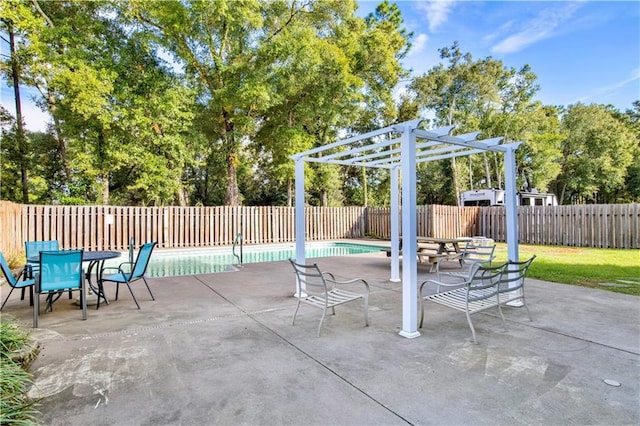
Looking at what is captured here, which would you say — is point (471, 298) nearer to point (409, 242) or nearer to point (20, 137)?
point (409, 242)

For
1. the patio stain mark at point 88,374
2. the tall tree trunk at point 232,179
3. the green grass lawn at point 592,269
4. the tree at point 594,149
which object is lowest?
the patio stain mark at point 88,374

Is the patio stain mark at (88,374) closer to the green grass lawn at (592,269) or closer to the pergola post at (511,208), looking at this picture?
the pergola post at (511,208)

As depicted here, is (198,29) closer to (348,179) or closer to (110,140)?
(110,140)

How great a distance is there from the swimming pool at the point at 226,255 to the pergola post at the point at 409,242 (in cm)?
525

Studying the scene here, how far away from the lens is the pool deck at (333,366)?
2.11 meters

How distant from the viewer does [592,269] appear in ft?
23.4

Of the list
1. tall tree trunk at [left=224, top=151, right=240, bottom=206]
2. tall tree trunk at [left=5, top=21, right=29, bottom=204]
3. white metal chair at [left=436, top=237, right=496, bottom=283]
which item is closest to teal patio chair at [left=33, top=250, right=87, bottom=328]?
white metal chair at [left=436, top=237, right=496, bottom=283]

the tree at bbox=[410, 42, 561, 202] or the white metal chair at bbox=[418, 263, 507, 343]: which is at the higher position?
the tree at bbox=[410, 42, 561, 202]

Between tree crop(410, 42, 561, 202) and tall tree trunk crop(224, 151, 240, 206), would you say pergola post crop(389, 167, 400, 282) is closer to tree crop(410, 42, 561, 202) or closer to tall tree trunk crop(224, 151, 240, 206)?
tall tree trunk crop(224, 151, 240, 206)

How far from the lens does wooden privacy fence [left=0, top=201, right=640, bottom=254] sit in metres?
10.5

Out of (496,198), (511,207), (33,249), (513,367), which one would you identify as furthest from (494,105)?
(33,249)

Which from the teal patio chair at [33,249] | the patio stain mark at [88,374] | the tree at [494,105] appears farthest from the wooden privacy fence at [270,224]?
the tree at [494,105]

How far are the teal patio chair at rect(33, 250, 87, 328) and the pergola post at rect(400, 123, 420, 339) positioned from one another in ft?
12.5

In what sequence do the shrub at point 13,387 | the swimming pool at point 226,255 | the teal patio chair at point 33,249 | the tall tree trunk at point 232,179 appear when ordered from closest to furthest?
the shrub at point 13,387
the teal patio chair at point 33,249
the swimming pool at point 226,255
the tall tree trunk at point 232,179
